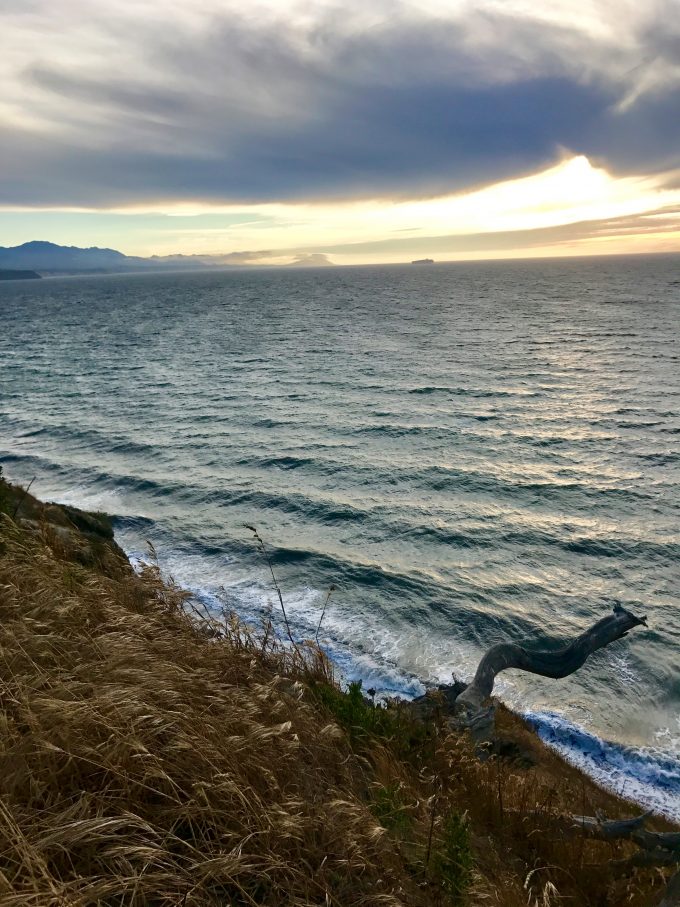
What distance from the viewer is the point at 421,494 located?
2302cm

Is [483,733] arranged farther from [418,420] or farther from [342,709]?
[418,420]

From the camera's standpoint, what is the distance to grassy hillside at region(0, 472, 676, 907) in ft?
9.97

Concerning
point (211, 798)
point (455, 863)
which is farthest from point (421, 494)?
point (211, 798)

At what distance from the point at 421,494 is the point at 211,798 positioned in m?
19.8

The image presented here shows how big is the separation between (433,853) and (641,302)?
11278 centimetres

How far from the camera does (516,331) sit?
2753 inches

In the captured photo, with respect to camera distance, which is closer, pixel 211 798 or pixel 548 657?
pixel 211 798

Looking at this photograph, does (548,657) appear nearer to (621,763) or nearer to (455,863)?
(621,763)

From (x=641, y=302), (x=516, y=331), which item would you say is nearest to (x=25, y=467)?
(x=516, y=331)

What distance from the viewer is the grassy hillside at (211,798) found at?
3039 mm

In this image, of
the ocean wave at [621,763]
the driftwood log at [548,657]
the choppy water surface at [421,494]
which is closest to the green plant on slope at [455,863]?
the driftwood log at [548,657]

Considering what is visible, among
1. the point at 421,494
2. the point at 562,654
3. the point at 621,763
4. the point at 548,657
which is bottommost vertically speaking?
the point at 621,763

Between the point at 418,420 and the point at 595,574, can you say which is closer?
the point at 595,574

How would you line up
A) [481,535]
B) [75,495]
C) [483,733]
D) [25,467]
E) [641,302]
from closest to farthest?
[483,733], [481,535], [75,495], [25,467], [641,302]
